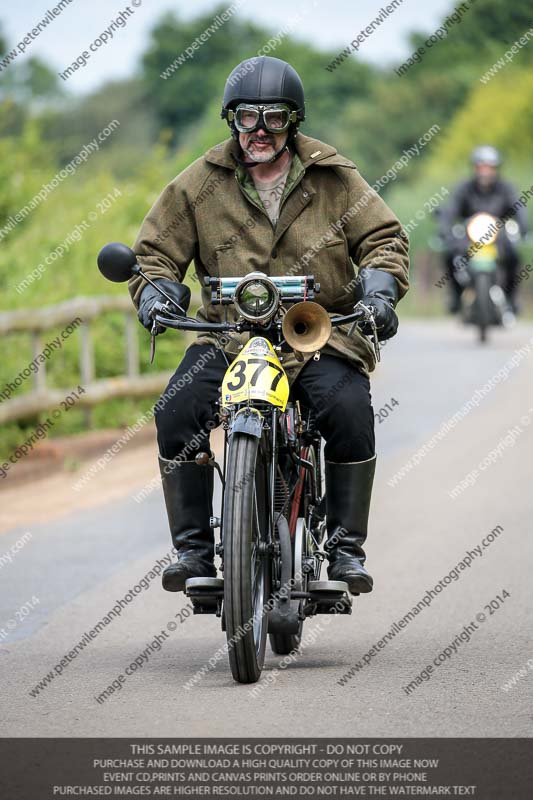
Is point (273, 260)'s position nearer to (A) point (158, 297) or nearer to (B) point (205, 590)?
(A) point (158, 297)

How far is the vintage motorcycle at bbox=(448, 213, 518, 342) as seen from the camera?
2016 cm

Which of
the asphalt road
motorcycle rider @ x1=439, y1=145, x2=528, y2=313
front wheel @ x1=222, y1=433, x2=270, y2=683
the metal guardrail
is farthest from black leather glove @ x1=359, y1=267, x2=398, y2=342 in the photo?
motorcycle rider @ x1=439, y1=145, x2=528, y2=313

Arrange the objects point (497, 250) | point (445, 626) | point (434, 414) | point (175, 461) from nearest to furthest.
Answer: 1. point (175, 461)
2. point (445, 626)
3. point (434, 414)
4. point (497, 250)

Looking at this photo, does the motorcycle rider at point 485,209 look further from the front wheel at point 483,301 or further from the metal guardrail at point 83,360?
the metal guardrail at point 83,360

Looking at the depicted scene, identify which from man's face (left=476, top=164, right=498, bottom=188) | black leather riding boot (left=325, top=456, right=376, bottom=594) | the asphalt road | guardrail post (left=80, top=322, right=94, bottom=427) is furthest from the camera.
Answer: man's face (left=476, top=164, right=498, bottom=188)

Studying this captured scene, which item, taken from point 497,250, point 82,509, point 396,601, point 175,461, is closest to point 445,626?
point 396,601

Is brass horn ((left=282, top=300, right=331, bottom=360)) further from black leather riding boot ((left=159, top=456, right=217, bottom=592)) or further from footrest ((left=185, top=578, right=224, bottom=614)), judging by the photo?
footrest ((left=185, top=578, right=224, bottom=614))

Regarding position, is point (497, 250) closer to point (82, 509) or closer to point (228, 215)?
point (82, 509)

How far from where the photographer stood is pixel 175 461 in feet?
19.4

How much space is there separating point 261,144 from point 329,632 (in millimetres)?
2109

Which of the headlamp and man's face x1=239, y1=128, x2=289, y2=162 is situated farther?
the headlamp

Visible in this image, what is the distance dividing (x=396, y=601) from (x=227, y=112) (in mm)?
2542

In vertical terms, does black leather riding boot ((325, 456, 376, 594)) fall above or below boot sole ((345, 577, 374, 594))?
above

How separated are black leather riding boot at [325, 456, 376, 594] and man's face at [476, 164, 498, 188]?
1513 cm
